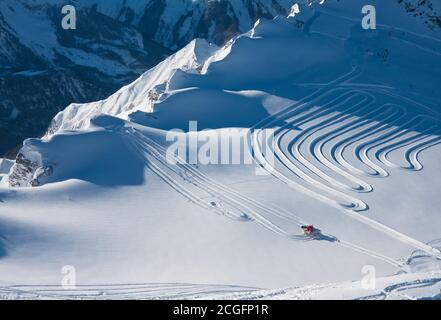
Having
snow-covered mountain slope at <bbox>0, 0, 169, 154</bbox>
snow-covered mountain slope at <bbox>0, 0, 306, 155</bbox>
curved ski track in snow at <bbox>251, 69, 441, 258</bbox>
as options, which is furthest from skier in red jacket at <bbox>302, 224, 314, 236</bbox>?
snow-covered mountain slope at <bbox>0, 0, 306, 155</bbox>

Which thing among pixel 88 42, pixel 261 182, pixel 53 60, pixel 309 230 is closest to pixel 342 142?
pixel 261 182

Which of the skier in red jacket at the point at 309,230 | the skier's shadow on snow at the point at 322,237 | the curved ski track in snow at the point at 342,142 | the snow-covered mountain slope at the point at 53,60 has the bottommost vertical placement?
the skier's shadow on snow at the point at 322,237

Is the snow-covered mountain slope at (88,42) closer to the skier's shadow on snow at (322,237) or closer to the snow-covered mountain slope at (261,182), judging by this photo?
the snow-covered mountain slope at (261,182)

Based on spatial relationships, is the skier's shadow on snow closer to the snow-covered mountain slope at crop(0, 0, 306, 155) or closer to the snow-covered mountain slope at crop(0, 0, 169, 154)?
the snow-covered mountain slope at crop(0, 0, 169, 154)

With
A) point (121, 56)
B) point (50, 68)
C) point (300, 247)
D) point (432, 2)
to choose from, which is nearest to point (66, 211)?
point (300, 247)

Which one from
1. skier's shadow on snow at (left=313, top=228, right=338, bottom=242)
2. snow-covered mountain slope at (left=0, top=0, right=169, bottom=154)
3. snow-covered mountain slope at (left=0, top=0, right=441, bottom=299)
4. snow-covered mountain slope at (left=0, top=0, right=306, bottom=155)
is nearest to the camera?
snow-covered mountain slope at (left=0, top=0, right=441, bottom=299)

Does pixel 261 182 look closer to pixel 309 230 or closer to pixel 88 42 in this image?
pixel 309 230

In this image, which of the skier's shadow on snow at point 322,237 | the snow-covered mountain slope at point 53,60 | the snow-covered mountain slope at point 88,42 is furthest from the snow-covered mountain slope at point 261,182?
the snow-covered mountain slope at point 88,42

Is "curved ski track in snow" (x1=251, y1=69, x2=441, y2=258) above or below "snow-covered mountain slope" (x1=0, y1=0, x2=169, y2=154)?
below
